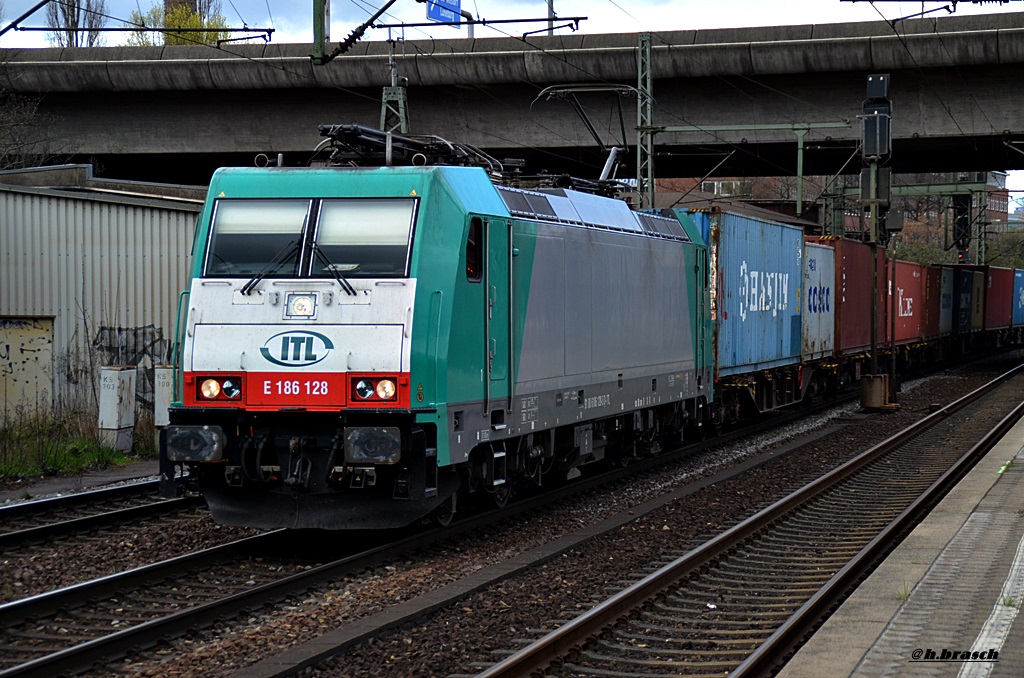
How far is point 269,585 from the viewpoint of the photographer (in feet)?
29.0

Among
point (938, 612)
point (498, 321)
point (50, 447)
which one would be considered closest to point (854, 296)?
point (50, 447)

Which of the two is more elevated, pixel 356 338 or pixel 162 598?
pixel 356 338

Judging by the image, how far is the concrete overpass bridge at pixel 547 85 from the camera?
1180 inches

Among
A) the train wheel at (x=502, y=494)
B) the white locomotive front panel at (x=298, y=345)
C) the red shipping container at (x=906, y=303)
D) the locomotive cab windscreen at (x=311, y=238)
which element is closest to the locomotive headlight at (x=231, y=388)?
the white locomotive front panel at (x=298, y=345)

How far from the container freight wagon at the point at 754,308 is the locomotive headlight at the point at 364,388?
9.67 meters

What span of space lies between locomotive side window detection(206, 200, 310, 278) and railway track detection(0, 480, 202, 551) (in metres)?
2.75

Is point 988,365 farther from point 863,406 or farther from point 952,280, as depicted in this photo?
point 863,406

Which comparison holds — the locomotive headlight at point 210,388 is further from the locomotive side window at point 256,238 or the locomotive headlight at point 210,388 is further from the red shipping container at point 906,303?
the red shipping container at point 906,303

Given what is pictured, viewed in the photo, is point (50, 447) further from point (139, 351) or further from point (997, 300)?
point (997, 300)

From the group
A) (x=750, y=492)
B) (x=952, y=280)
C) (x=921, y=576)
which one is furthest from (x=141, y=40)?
(x=921, y=576)

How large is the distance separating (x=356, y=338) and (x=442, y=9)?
13.0 meters

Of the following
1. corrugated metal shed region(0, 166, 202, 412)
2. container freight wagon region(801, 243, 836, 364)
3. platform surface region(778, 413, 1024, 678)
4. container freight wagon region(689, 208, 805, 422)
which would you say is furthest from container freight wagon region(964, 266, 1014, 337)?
platform surface region(778, 413, 1024, 678)

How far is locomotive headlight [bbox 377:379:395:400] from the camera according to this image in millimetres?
9734

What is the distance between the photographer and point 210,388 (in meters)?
10.1
